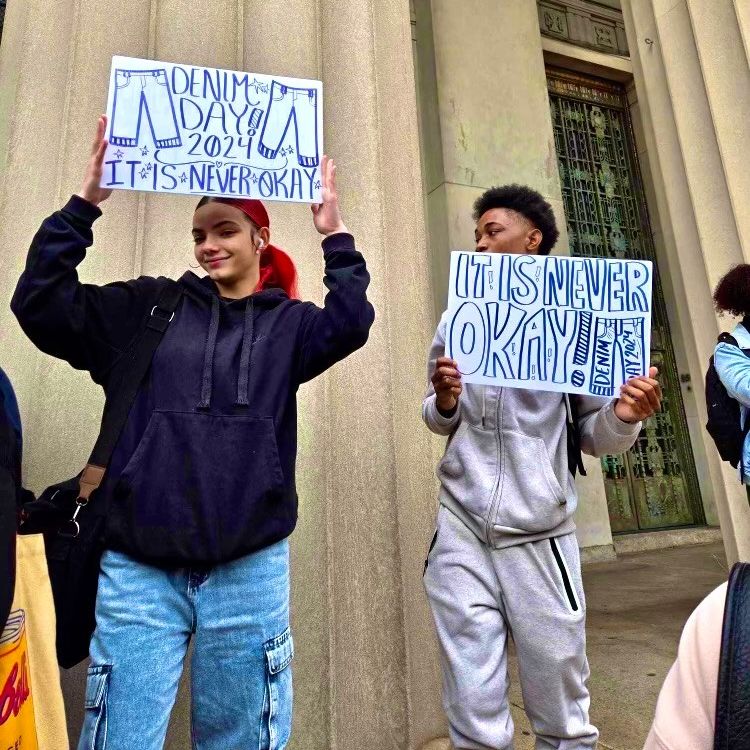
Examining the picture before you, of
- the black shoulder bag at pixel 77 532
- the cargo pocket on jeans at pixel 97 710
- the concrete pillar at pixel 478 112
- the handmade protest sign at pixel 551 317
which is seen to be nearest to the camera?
the cargo pocket on jeans at pixel 97 710

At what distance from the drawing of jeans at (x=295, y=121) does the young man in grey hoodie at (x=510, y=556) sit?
77 cm

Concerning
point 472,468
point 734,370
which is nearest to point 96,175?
point 472,468

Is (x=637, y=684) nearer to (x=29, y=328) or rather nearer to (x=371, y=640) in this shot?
(x=371, y=640)

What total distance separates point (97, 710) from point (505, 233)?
181cm

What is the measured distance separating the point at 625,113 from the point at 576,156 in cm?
146

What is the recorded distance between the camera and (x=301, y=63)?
9.45ft

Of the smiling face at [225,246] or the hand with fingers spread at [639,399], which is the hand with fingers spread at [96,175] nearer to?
the smiling face at [225,246]

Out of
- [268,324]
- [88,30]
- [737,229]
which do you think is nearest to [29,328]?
[268,324]

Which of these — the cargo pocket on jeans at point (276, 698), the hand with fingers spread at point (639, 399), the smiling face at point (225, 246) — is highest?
the smiling face at point (225, 246)

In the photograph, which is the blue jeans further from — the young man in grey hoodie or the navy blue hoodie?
the young man in grey hoodie

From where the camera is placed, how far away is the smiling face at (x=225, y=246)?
161 centimetres

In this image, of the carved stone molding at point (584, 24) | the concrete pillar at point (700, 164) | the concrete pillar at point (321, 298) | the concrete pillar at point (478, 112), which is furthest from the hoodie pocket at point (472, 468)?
the carved stone molding at point (584, 24)

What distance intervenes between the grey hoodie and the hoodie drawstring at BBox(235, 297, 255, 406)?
0.67m

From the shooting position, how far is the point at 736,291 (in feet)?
10.4
